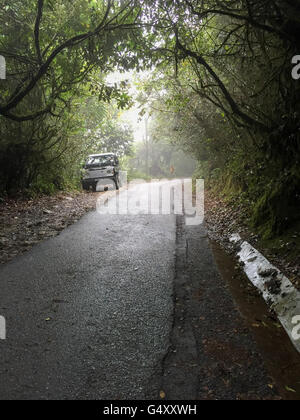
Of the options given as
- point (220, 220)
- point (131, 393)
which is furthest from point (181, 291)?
point (220, 220)

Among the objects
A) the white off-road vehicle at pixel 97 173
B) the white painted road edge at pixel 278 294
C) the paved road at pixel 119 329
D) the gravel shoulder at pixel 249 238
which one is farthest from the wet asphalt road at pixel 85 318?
the white off-road vehicle at pixel 97 173

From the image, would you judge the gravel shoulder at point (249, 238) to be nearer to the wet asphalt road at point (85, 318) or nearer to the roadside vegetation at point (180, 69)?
the roadside vegetation at point (180, 69)

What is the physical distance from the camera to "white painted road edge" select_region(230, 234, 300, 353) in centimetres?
338

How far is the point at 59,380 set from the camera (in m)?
2.53

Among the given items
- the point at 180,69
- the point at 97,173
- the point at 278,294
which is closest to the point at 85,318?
the point at 278,294

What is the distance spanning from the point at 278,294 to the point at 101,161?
15580 millimetres

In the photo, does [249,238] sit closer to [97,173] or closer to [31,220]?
[31,220]

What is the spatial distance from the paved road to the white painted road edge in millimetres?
489

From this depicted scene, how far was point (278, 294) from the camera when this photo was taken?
13.2 ft

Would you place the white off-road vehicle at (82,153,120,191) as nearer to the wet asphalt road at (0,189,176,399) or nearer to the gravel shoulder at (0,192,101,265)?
the gravel shoulder at (0,192,101,265)

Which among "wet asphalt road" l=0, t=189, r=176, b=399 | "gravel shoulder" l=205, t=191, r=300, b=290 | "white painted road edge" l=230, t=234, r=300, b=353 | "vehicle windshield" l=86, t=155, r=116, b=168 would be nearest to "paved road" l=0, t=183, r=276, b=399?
"wet asphalt road" l=0, t=189, r=176, b=399

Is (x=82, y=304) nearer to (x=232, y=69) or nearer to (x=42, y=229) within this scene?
(x=42, y=229)
